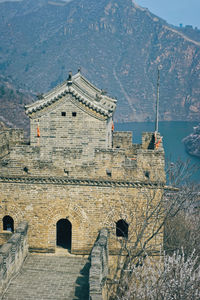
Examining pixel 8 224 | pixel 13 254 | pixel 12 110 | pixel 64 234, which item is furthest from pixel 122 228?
pixel 12 110

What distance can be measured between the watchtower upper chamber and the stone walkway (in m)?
6.81

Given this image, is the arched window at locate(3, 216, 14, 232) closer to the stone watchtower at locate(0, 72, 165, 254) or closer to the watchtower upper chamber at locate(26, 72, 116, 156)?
the stone watchtower at locate(0, 72, 165, 254)

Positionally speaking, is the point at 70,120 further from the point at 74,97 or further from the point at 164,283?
the point at 164,283

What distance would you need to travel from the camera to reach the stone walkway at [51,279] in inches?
634

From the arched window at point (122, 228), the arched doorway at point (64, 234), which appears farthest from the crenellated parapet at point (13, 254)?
the arched window at point (122, 228)

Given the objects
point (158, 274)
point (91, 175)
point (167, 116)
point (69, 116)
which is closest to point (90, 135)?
point (69, 116)

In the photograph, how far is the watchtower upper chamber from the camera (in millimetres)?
23422

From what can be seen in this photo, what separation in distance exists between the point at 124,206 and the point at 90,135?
6.00 metres

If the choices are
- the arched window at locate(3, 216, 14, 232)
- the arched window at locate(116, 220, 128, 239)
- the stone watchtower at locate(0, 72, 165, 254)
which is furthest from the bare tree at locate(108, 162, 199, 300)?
the arched window at locate(3, 216, 14, 232)

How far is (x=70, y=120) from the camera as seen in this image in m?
23.6

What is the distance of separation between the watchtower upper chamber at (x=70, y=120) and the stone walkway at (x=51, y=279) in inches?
268

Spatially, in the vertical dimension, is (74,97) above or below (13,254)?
above

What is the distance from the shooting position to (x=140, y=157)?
1859 centimetres

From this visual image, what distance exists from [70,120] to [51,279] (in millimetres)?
9494
